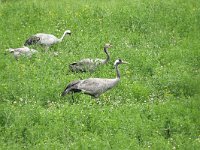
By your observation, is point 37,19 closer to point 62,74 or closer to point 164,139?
point 62,74

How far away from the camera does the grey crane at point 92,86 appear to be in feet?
41.4

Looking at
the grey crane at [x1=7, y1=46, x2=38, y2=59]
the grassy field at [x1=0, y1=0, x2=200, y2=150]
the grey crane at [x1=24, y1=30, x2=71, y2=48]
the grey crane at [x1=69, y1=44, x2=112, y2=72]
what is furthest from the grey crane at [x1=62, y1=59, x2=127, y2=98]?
the grey crane at [x1=24, y1=30, x2=71, y2=48]

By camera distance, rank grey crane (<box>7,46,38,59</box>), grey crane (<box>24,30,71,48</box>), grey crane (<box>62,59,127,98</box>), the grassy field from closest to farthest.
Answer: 1. the grassy field
2. grey crane (<box>62,59,127,98</box>)
3. grey crane (<box>7,46,38,59</box>)
4. grey crane (<box>24,30,71,48</box>)

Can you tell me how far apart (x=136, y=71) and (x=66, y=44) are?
291 cm

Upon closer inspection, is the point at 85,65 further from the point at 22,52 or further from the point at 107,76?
the point at 22,52

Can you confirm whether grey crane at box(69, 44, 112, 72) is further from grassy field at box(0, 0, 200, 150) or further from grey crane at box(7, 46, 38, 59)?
grey crane at box(7, 46, 38, 59)

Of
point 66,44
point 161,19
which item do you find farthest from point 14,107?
point 161,19

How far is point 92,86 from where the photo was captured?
12812 millimetres

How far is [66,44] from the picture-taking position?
55.2ft

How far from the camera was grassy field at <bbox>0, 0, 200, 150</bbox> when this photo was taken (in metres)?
10.7

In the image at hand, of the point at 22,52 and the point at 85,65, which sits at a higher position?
the point at 85,65

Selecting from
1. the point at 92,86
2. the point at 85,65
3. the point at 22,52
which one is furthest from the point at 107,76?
the point at 22,52

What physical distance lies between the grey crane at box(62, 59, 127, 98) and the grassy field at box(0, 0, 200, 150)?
17cm

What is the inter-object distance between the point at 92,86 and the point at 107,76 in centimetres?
155
